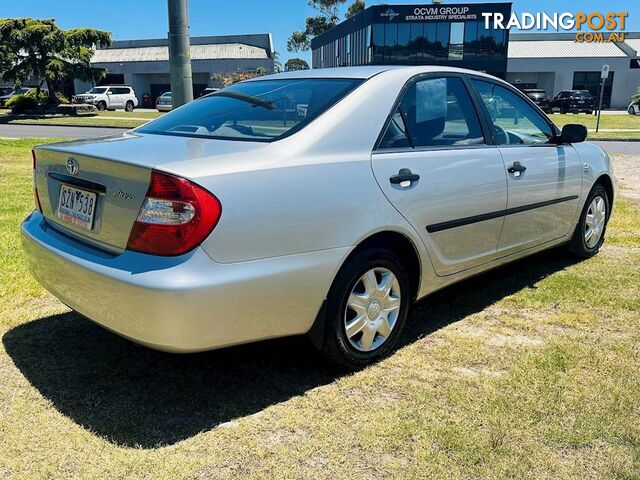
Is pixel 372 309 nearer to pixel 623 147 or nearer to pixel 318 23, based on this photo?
pixel 623 147

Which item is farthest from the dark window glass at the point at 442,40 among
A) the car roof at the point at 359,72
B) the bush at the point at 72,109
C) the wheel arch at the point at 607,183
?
the car roof at the point at 359,72

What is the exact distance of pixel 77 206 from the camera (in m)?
2.92

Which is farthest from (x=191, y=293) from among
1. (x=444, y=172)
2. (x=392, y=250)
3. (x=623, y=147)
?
(x=623, y=147)

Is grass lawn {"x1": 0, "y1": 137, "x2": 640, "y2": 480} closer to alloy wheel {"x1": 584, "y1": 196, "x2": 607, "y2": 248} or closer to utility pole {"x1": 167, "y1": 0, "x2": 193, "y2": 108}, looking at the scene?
alloy wheel {"x1": 584, "y1": 196, "x2": 607, "y2": 248}

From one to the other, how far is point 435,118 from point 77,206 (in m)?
2.14

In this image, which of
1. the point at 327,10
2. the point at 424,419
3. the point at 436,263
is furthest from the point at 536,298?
the point at 327,10

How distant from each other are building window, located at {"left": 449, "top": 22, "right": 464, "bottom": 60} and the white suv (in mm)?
25877

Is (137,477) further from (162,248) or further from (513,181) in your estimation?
(513,181)

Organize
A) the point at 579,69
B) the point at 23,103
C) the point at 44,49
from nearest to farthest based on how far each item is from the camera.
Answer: the point at 44,49
the point at 23,103
the point at 579,69

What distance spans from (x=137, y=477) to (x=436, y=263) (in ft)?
6.66

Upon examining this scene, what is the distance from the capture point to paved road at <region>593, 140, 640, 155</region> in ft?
52.7

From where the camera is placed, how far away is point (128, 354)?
136 inches

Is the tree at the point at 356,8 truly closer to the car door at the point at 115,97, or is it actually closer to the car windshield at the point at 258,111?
the car door at the point at 115,97

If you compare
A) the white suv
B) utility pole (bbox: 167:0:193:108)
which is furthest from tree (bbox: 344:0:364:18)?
utility pole (bbox: 167:0:193:108)
